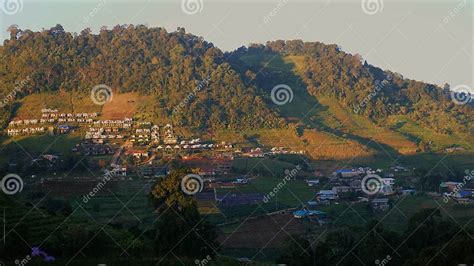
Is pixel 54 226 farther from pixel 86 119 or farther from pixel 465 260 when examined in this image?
pixel 86 119

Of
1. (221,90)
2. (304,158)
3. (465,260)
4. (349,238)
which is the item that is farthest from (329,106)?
(465,260)

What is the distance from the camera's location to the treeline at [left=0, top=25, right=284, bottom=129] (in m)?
57.8

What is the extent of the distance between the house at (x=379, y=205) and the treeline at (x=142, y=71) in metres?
22.0

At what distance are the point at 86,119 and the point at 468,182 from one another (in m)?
29.6

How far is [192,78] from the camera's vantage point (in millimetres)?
62688

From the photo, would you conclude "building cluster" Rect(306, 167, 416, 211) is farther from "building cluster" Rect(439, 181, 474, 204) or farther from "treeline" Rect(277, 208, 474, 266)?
"treeline" Rect(277, 208, 474, 266)

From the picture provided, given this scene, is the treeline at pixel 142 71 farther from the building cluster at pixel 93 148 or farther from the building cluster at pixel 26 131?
the building cluster at pixel 93 148

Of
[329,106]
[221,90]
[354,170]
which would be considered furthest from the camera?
[329,106]

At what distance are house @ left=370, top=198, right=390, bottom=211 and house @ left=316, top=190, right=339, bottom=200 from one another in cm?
251

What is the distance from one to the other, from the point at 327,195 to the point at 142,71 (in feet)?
97.8

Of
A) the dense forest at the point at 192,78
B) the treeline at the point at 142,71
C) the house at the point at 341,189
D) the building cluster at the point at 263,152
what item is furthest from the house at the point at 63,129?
the house at the point at 341,189

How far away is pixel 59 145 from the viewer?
48094 millimetres

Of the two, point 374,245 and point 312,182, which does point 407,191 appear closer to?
point 312,182

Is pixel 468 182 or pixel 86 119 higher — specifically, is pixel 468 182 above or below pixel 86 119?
below
